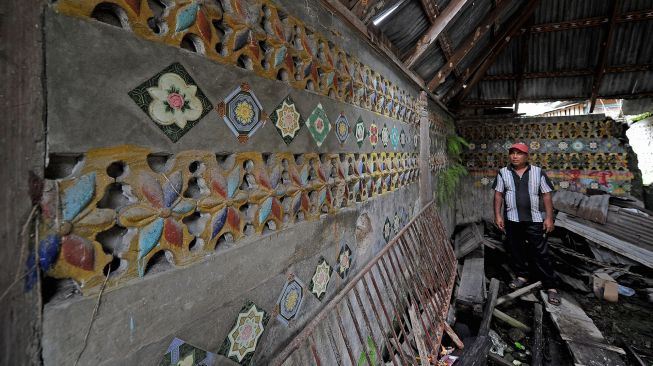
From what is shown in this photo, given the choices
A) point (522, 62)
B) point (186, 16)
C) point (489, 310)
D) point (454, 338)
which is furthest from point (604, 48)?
point (186, 16)

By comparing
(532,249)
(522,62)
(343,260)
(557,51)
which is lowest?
(532,249)

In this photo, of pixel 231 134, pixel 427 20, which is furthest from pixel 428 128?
pixel 231 134

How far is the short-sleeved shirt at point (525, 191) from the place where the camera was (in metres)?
4.45

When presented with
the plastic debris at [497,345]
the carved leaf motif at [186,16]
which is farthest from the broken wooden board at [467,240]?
the carved leaf motif at [186,16]

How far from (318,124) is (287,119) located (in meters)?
0.38

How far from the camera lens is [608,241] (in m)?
5.68

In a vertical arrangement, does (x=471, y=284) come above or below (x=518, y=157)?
below

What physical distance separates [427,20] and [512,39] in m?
4.55

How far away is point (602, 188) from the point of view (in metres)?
7.57

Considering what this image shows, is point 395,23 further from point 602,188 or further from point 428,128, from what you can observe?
point 602,188

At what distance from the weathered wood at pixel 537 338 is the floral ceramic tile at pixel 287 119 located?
146 inches

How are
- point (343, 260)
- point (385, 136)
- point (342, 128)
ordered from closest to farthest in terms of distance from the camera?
point (342, 128), point (343, 260), point (385, 136)

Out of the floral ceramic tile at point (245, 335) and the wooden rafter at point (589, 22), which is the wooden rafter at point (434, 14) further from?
the floral ceramic tile at point (245, 335)

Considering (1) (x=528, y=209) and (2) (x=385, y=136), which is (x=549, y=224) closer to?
(1) (x=528, y=209)
